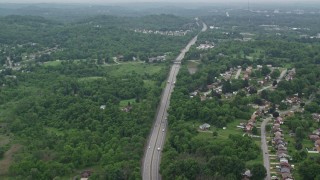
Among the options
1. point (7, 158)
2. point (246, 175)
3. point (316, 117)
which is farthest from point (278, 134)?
point (7, 158)

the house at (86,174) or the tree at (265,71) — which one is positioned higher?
the tree at (265,71)

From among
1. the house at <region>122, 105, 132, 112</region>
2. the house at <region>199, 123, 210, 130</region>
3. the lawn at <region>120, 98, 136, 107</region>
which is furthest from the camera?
the lawn at <region>120, 98, 136, 107</region>

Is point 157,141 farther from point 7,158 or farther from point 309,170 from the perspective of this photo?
point 309,170

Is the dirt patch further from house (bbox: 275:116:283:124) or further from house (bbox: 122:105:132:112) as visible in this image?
house (bbox: 275:116:283:124)

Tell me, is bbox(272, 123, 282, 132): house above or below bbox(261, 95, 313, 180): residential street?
above

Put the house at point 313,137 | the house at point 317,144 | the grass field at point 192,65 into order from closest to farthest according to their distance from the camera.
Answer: the house at point 317,144 < the house at point 313,137 < the grass field at point 192,65

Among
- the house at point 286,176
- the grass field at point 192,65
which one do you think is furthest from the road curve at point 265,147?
the grass field at point 192,65

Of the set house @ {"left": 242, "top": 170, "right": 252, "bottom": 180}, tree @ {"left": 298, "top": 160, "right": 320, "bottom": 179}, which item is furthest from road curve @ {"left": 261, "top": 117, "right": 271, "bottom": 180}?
tree @ {"left": 298, "top": 160, "right": 320, "bottom": 179}

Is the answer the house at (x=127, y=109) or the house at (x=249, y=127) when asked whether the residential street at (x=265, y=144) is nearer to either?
the house at (x=249, y=127)

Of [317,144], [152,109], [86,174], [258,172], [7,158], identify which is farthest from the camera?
[152,109]
